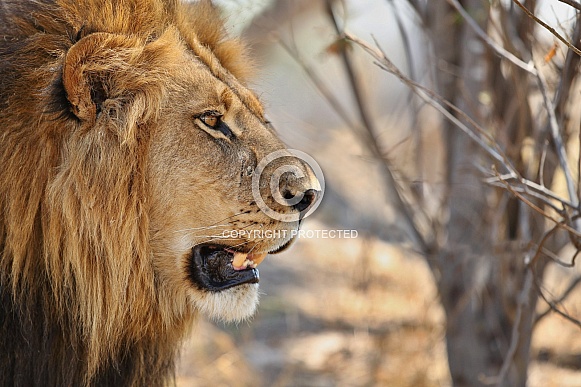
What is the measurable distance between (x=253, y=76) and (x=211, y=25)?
12.1 inches

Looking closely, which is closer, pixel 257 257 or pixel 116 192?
pixel 116 192

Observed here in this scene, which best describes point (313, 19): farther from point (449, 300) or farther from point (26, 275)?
point (26, 275)

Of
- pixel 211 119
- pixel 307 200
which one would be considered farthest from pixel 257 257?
pixel 211 119

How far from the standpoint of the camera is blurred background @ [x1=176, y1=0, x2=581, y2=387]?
10.1ft

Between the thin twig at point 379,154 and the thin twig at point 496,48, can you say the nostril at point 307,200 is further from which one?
the thin twig at point 379,154

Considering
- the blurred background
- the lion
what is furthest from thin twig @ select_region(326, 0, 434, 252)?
the lion

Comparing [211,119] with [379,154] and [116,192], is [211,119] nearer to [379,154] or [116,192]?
[116,192]

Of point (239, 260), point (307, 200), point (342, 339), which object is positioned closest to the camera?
point (307, 200)

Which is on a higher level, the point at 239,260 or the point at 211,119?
the point at 211,119

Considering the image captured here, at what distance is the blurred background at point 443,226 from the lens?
10.1 ft

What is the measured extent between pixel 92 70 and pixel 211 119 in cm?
44

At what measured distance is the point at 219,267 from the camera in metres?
2.62

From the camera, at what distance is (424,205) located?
13.4ft

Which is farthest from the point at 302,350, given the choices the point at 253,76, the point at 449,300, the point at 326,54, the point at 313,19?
the point at 313,19
